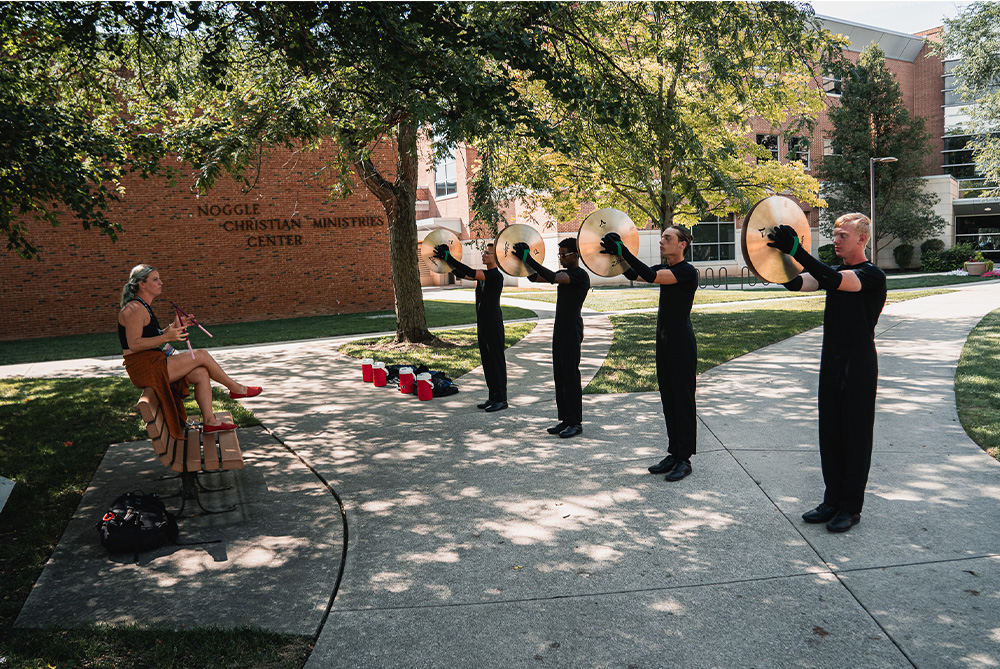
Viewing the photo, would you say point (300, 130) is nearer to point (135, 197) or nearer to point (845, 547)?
point (845, 547)

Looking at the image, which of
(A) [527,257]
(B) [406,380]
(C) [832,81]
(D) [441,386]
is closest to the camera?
(A) [527,257]

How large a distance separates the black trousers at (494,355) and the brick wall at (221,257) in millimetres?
13309

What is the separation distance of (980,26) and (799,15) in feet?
78.4

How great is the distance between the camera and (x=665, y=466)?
17.5 feet

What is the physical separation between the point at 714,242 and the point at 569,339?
114 feet

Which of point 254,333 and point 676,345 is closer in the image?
point 676,345

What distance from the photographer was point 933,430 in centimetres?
616

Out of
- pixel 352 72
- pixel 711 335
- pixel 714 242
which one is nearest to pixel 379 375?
pixel 352 72

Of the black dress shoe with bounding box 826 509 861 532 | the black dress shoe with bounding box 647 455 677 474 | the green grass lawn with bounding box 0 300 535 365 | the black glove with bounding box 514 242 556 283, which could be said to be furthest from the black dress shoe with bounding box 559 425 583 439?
the green grass lawn with bounding box 0 300 535 365

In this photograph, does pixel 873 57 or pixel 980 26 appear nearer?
pixel 980 26

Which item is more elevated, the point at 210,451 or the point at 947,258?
the point at 947,258

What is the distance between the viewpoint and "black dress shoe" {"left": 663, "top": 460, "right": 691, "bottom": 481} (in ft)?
17.0

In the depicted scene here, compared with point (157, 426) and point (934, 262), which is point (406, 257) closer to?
point (157, 426)

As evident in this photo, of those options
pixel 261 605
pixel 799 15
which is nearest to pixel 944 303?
pixel 799 15
